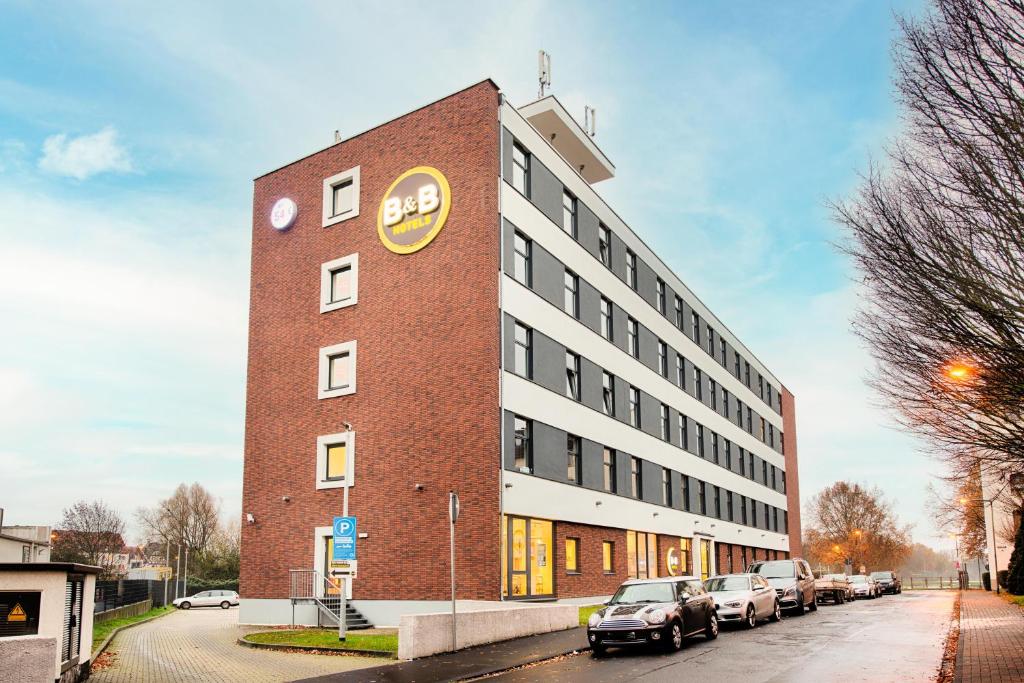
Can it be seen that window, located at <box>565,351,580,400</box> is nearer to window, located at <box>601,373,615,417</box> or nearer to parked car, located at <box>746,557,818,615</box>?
window, located at <box>601,373,615,417</box>

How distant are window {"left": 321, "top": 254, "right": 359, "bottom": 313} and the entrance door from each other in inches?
929

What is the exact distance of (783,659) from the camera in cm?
1633

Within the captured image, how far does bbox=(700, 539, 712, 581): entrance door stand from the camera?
44.4m

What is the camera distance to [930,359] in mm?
14109

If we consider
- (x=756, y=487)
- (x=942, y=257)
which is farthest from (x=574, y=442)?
(x=756, y=487)

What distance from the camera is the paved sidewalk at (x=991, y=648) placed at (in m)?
13.2

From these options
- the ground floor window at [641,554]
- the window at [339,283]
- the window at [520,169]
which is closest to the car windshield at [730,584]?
the ground floor window at [641,554]

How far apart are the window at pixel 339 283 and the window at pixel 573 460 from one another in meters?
8.69

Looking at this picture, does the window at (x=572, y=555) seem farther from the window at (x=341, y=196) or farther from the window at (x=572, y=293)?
the window at (x=341, y=196)

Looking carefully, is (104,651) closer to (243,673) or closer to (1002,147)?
(243,673)

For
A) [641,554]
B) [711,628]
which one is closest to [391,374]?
[711,628]

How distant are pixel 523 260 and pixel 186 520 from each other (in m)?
71.9

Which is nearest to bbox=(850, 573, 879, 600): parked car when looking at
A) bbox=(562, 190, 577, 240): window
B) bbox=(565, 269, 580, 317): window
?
bbox=(565, 269, 580, 317): window

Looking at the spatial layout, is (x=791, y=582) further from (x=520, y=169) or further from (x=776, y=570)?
(x=520, y=169)
